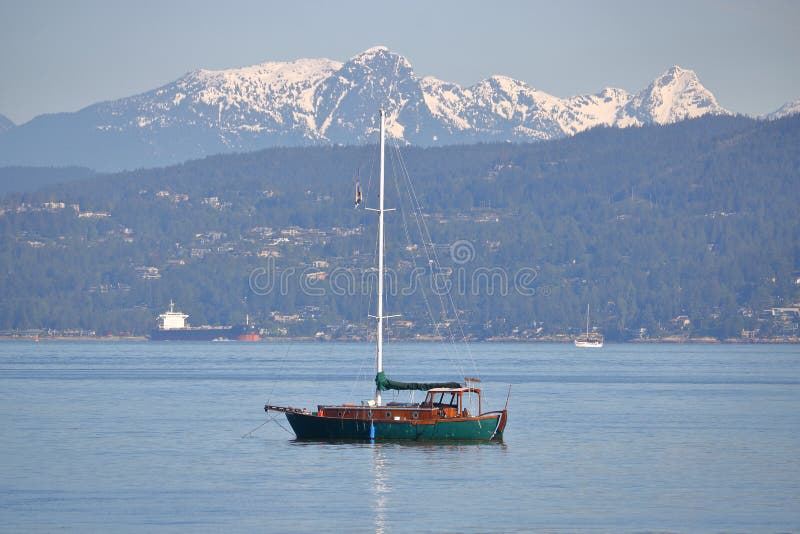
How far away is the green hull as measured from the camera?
76688 millimetres

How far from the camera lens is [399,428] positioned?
7688cm

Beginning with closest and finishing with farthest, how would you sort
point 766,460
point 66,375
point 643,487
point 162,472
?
1. point 643,487
2. point 162,472
3. point 766,460
4. point 66,375

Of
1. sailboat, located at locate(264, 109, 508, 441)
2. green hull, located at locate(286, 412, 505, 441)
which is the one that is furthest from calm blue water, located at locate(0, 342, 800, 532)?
sailboat, located at locate(264, 109, 508, 441)

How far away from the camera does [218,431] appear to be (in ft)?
289

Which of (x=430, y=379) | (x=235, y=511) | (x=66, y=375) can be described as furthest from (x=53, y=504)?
(x=66, y=375)

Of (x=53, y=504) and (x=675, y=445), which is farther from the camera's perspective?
(x=675, y=445)

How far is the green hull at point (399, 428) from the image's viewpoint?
252ft

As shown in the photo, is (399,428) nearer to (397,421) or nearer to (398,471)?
(397,421)

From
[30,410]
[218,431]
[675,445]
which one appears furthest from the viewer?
[30,410]

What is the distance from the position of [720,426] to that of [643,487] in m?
32.3

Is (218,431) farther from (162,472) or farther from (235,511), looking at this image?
(235,511)

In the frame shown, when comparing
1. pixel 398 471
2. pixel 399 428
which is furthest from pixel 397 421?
pixel 398 471

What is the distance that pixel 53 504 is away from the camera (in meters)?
57.8

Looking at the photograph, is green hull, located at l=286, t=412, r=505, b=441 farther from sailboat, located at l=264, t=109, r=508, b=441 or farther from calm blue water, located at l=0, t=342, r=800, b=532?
calm blue water, located at l=0, t=342, r=800, b=532
